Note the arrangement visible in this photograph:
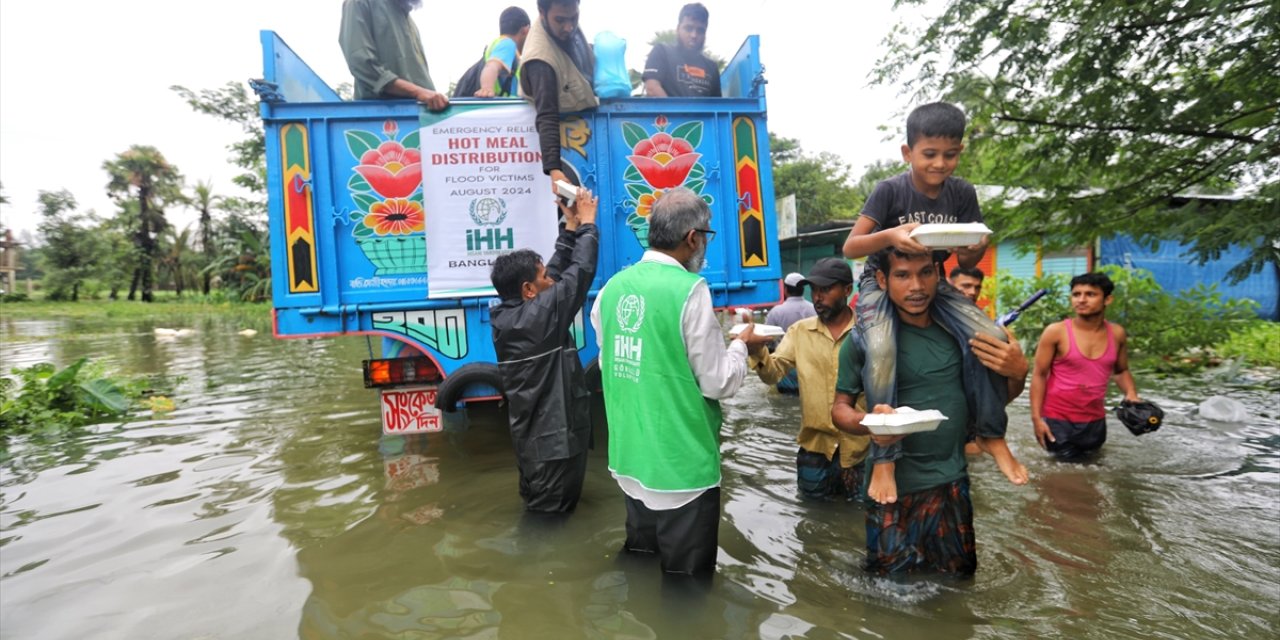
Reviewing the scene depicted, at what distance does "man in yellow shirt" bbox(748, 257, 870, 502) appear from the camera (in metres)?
3.74

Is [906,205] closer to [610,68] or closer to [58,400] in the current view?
[610,68]

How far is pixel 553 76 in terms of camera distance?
13.4 feet

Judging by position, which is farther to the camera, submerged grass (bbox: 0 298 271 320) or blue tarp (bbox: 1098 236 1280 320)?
submerged grass (bbox: 0 298 271 320)

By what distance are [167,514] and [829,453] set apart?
12.6 ft

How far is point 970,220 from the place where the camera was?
2.79 metres

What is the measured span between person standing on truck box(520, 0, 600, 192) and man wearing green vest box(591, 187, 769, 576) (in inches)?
61.2

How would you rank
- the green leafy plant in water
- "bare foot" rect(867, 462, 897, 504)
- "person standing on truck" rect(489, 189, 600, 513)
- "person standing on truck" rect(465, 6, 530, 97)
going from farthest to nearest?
the green leafy plant in water < "person standing on truck" rect(465, 6, 530, 97) < "person standing on truck" rect(489, 189, 600, 513) < "bare foot" rect(867, 462, 897, 504)

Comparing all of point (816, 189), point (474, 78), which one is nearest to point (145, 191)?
point (816, 189)

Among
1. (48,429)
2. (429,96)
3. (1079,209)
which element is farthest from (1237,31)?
(48,429)

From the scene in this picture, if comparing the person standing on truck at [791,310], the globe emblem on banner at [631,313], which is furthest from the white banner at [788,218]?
the globe emblem on banner at [631,313]

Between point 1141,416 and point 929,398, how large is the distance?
8.17 ft

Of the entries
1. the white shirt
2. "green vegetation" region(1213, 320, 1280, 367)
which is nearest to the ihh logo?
the white shirt

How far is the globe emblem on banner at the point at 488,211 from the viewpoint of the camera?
424cm

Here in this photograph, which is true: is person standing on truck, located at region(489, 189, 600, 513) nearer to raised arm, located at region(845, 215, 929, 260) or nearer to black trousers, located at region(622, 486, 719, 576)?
black trousers, located at region(622, 486, 719, 576)
